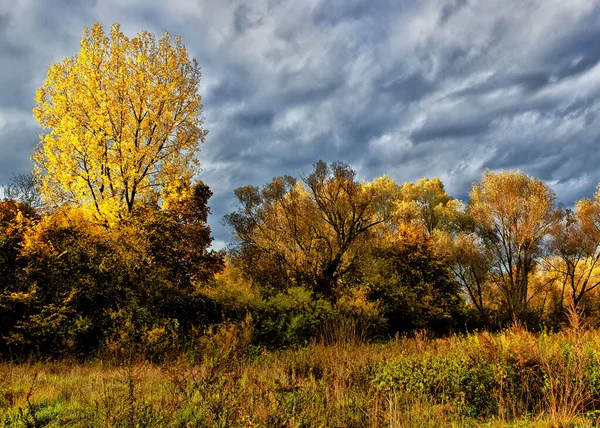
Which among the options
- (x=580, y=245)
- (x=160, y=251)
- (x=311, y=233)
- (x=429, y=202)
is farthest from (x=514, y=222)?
(x=160, y=251)

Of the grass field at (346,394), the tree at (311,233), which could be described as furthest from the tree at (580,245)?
the grass field at (346,394)

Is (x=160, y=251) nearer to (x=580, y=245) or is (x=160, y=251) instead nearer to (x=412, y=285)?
(x=412, y=285)

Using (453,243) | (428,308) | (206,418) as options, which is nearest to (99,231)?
(206,418)

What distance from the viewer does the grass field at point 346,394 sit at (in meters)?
4.53

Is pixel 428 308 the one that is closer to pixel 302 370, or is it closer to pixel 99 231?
pixel 302 370

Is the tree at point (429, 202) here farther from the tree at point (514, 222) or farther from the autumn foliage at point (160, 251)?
the autumn foliage at point (160, 251)

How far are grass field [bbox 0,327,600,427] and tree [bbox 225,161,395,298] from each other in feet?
44.5

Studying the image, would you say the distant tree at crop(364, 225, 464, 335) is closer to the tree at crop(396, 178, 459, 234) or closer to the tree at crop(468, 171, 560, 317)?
the tree at crop(468, 171, 560, 317)

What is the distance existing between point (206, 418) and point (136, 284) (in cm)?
966

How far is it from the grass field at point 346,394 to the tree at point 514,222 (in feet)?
74.9

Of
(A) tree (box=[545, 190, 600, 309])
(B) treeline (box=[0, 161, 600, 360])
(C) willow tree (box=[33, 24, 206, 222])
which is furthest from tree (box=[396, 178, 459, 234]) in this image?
(C) willow tree (box=[33, 24, 206, 222])

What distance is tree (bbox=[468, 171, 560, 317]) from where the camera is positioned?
28.5 meters

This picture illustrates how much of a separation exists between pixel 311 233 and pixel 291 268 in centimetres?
256

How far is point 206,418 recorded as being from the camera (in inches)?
171
